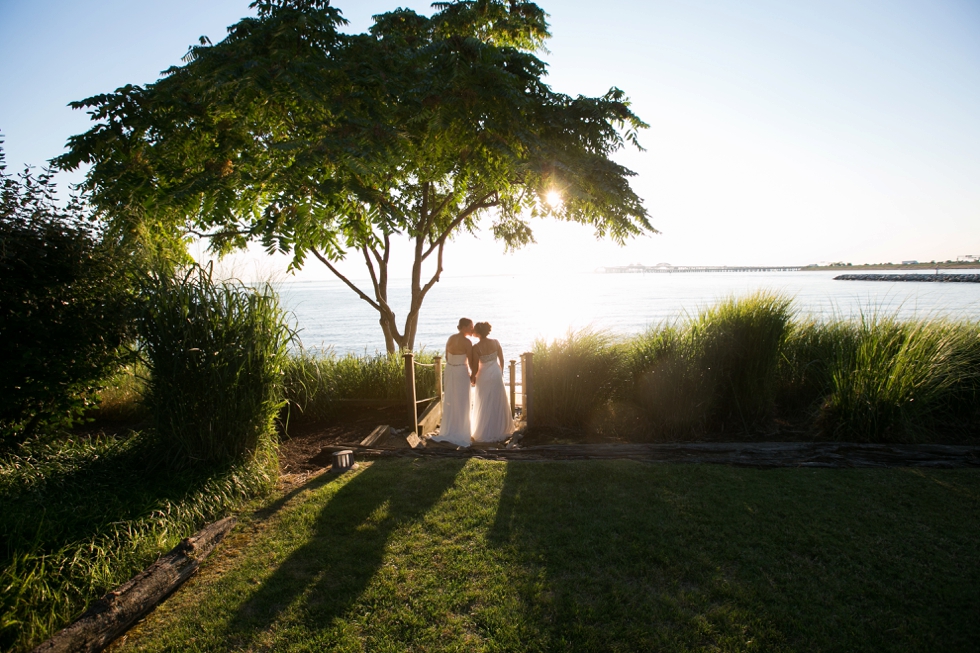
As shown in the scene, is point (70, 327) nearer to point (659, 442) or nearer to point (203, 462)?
point (203, 462)

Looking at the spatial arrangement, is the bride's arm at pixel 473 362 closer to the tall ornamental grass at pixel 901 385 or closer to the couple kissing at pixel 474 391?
the couple kissing at pixel 474 391

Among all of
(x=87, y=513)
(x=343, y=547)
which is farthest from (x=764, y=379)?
(x=87, y=513)

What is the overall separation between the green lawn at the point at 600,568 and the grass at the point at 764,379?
160cm

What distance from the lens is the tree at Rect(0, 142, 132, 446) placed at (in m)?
4.98

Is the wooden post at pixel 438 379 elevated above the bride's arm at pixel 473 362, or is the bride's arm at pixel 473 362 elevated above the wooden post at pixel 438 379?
the bride's arm at pixel 473 362

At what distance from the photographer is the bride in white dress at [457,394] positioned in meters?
8.12

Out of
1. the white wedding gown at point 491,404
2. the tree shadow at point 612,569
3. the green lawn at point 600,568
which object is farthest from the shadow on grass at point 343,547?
the white wedding gown at point 491,404

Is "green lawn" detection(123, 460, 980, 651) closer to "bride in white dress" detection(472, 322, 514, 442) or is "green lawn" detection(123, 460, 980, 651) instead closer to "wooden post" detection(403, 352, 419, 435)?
"wooden post" detection(403, 352, 419, 435)

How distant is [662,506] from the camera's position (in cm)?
502

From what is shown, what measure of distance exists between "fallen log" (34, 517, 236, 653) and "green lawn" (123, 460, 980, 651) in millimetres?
112

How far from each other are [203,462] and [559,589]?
389cm

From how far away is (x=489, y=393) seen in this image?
27.3 ft

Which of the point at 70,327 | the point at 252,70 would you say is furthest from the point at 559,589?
the point at 252,70

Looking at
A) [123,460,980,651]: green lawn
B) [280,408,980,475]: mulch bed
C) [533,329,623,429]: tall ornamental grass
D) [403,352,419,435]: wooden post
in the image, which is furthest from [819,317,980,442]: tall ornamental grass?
[403,352,419,435]: wooden post
